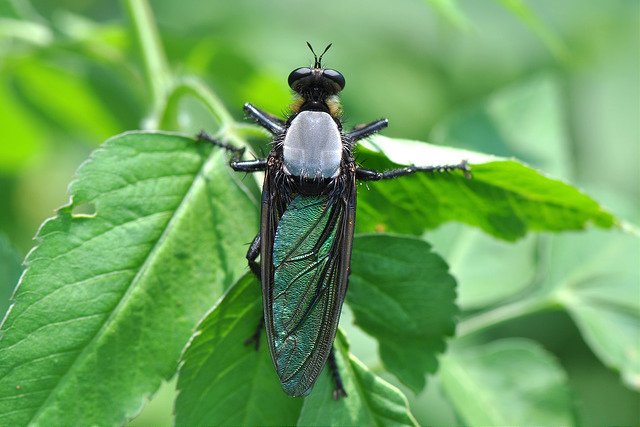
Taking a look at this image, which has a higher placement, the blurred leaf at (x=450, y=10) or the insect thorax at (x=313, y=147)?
the blurred leaf at (x=450, y=10)

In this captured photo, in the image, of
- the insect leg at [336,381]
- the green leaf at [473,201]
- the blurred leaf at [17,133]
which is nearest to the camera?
the insect leg at [336,381]

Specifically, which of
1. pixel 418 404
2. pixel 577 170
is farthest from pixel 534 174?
pixel 577 170

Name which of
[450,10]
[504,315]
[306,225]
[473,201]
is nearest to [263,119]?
[306,225]

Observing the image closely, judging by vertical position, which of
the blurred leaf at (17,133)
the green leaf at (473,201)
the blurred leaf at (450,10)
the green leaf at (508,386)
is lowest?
the green leaf at (508,386)

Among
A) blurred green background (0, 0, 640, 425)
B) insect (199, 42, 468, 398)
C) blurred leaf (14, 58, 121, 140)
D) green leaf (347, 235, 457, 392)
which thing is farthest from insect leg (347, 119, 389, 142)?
blurred leaf (14, 58, 121, 140)

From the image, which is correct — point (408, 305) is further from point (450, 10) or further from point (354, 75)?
point (354, 75)

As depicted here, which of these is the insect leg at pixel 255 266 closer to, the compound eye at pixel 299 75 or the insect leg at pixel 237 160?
the insect leg at pixel 237 160

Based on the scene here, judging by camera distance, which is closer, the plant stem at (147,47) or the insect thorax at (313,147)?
the insect thorax at (313,147)

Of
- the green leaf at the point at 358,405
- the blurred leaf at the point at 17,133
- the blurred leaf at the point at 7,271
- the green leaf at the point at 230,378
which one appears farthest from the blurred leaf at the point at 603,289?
the blurred leaf at the point at 17,133
